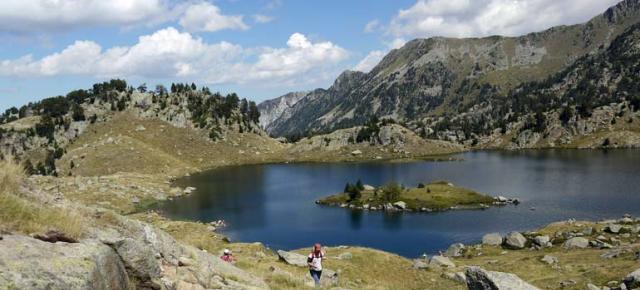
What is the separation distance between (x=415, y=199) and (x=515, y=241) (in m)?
63.2

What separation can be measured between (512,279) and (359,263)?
86.9 feet

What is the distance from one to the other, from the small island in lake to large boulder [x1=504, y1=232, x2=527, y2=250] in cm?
5456

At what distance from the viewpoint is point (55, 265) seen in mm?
12141

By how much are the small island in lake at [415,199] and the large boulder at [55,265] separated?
12824cm

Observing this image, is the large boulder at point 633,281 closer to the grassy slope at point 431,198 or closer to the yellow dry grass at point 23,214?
the yellow dry grass at point 23,214

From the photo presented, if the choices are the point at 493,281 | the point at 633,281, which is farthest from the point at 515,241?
the point at 493,281

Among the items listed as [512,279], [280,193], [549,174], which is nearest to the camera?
[512,279]

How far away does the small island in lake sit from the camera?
139 metres

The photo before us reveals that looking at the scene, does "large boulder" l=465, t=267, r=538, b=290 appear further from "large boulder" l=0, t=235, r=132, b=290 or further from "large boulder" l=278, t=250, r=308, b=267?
"large boulder" l=0, t=235, r=132, b=290

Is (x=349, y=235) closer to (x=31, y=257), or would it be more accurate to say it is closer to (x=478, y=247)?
(x=478, y=247)

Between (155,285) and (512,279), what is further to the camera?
(512,279)

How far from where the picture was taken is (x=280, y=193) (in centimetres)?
17400

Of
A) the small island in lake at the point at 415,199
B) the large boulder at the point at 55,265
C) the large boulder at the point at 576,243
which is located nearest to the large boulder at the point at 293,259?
A: the large boulder at the point at 55,265

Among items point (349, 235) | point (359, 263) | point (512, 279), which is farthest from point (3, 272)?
point (349, 235)
